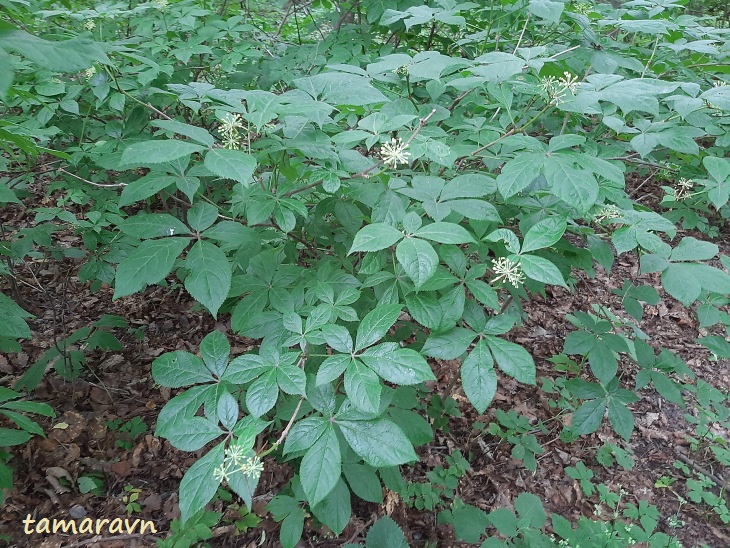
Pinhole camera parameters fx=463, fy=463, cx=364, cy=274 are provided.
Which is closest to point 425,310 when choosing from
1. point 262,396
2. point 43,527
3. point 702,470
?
point 262,396

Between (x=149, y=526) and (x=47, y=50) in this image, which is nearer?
(x=47, y=50)

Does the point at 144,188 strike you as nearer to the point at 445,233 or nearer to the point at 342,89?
the point at 342,89

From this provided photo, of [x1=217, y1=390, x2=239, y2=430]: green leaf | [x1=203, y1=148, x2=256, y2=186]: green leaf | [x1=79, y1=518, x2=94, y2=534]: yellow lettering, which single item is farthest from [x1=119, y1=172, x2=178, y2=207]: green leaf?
[x1=79, y1=518, x2=94, y2=534]: yellow lettering

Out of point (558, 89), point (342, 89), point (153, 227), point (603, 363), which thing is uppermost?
point (558, 89)

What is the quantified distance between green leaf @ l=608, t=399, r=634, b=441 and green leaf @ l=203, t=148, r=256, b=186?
5.95ft

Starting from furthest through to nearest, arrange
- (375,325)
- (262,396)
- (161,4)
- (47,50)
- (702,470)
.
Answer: (702,470) → (161,4) → (375,325) → (262,396) → (47,50)

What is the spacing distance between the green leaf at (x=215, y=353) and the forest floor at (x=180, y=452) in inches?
53.0

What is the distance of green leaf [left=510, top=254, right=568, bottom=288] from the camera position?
1.34m

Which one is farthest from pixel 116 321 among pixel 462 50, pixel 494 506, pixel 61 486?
pixel 462 50

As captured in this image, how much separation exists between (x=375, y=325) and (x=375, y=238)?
255 mm

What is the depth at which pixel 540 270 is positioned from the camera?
137 centimetres

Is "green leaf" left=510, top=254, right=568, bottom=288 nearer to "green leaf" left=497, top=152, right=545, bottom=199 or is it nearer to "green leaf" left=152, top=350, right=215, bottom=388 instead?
"green leaf" left=497, top=152, right=545, bottom=199

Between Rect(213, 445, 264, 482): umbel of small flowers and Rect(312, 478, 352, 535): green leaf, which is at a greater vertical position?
Rect(213, 445, 264, 482): umbel of small flowers

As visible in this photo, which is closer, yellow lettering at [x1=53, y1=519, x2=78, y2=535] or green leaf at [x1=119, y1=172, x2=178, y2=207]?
green leaf at [x1=119, y1=172, x2=178, y2=207]
